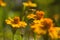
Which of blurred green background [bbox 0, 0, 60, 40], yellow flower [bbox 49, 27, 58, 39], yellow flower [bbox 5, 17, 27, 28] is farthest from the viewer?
blurred green background [bbox 0, 0, 60, 40]

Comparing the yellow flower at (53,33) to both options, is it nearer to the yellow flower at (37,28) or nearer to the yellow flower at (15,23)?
the yellow flower at (37,28)

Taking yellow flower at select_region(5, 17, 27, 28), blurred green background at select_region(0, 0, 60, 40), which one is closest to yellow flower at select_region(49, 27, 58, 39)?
yellow flower at select_region(5, 17, 27, 28)

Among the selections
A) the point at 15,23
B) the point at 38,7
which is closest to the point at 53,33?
the point at 15,23

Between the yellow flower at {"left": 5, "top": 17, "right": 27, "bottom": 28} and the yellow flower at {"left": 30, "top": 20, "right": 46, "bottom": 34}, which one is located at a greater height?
the yellow flower at {"left": 30, "top": 20, "right": 46, "bottom": 34}

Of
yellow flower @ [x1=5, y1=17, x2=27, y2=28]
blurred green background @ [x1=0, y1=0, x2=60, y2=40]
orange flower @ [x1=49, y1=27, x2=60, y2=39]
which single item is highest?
orange flower @ [x1=49, y1=27, x2=60, y2=39]

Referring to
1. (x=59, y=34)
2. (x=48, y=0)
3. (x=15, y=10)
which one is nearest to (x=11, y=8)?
(x=15, y=10)

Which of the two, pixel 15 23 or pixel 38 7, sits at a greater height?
pixel 15 23

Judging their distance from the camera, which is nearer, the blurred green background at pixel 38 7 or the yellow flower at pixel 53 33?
the yellow flower at pixel 53 33

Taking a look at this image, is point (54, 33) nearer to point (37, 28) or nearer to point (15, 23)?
point (37, 28)

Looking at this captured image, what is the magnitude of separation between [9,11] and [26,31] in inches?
25.8

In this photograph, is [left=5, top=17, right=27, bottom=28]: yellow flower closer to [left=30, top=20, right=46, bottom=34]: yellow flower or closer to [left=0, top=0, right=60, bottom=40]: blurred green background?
[left=30, top=20, right=46, bottom=34]: yellow flower

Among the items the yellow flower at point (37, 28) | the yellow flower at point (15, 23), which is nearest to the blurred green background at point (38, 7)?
the yellow flower at point (15, 23)

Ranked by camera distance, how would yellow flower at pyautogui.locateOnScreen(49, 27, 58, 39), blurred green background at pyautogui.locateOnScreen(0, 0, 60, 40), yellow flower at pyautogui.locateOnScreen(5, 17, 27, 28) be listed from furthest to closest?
blurred green background at pyautogui.locateOnScreen(0, 0, 60, 40) → yellow flower at pyautogui.locateOnScreen(5, 17, 27, 28) → yellow flower at pyautogui.locateOnScreen(49, 27, 58, 39)

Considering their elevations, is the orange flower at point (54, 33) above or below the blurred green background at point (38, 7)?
above
